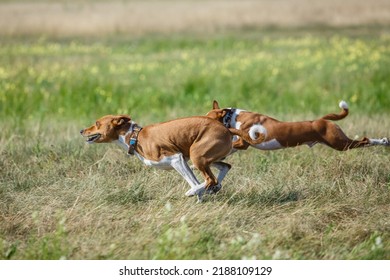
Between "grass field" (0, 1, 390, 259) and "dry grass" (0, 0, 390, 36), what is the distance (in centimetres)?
1160

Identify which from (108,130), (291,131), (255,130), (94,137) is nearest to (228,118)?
(255,130)

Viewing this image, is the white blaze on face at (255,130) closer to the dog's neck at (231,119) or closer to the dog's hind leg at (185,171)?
the dog's neck at (231,119)

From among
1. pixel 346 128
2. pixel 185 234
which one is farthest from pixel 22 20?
pixel 185 234

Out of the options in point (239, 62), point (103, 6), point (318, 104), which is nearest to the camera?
point (318, 104)

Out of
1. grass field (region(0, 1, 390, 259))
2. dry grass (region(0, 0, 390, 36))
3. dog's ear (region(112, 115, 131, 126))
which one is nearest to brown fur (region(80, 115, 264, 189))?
dog's ear (region(112, 115, 131, 126))

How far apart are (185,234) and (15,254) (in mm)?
1331

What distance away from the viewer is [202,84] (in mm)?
15672

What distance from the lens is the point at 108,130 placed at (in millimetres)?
7410

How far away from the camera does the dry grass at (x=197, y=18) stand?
2759cm

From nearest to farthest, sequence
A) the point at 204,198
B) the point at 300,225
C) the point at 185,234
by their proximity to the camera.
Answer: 1. the point at 185,234
2. the point at 300,225
3. the point at 204,198

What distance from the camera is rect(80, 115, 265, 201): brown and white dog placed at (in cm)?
706

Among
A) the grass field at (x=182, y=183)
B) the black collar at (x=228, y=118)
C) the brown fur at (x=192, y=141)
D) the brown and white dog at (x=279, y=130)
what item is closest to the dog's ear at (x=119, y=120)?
the brown fur at (x=192, y=141)

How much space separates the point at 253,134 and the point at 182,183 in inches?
34.5

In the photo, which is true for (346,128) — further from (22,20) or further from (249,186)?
(22,20)
